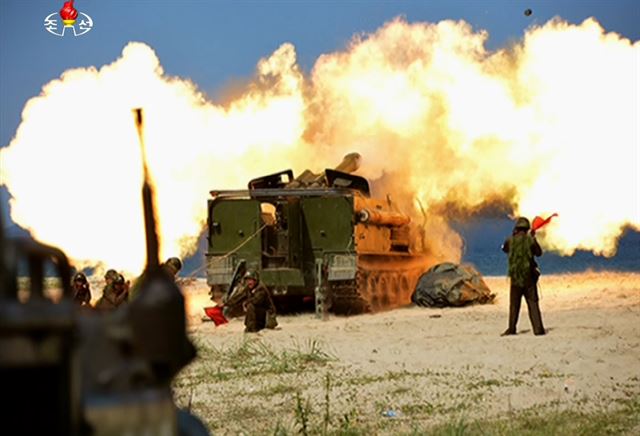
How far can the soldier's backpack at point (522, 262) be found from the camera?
16609 millimetres

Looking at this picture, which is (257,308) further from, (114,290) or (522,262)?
(522,262)

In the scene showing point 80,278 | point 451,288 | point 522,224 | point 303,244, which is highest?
point 303,244

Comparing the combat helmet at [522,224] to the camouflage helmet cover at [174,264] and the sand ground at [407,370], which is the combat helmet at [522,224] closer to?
the sand ground at [407,370]

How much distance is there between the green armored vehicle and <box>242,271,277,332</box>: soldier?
2.73 m

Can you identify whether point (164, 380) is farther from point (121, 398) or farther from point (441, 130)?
point (441, 130)

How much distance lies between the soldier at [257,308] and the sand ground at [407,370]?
0.37 metres

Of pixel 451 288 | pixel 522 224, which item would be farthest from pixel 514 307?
pixel 451 288

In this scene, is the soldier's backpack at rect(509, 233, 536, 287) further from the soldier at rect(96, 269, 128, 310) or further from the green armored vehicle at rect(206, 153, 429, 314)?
the green armored vehicle at rect(206, 153, 429, 314)

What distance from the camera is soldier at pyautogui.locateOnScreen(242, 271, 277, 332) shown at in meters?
19.3

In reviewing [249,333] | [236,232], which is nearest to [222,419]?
[249,333]

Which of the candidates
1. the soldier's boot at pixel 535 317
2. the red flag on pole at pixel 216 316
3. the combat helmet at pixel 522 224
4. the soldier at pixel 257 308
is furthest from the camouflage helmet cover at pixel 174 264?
the soldier's boot at pixel 535 317

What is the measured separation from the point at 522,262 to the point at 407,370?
4363 mm

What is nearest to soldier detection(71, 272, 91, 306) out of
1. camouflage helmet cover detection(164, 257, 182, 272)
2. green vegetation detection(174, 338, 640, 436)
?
camouflage helmet cover detection(164, 257, 182, 272)

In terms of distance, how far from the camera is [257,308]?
19547 millimetres
